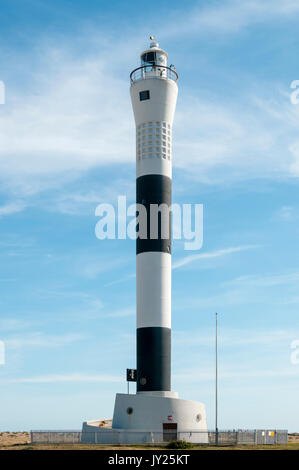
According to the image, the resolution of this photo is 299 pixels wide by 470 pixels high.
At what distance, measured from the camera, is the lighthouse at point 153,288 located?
6112cm

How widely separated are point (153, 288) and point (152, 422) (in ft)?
41.2

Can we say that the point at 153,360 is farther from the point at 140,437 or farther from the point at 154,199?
the point at 154,199

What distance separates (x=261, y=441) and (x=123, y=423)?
12.9 m

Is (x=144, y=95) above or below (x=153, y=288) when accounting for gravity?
above

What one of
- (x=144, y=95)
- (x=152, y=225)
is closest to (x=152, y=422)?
(x=152, y=225)

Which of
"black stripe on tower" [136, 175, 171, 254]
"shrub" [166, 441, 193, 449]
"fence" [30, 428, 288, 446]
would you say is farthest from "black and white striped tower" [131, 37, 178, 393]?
"shrub" [166, 441, 193, 449]

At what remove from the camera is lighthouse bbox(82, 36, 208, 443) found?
61.1 m

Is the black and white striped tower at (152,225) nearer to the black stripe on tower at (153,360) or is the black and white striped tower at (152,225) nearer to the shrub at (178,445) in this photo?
the black stripe on tower at (153,360)

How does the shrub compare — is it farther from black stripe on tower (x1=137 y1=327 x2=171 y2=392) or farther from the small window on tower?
the small window on tower

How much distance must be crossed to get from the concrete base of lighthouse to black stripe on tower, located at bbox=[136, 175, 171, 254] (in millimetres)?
14079

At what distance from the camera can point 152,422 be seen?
60969 mm
